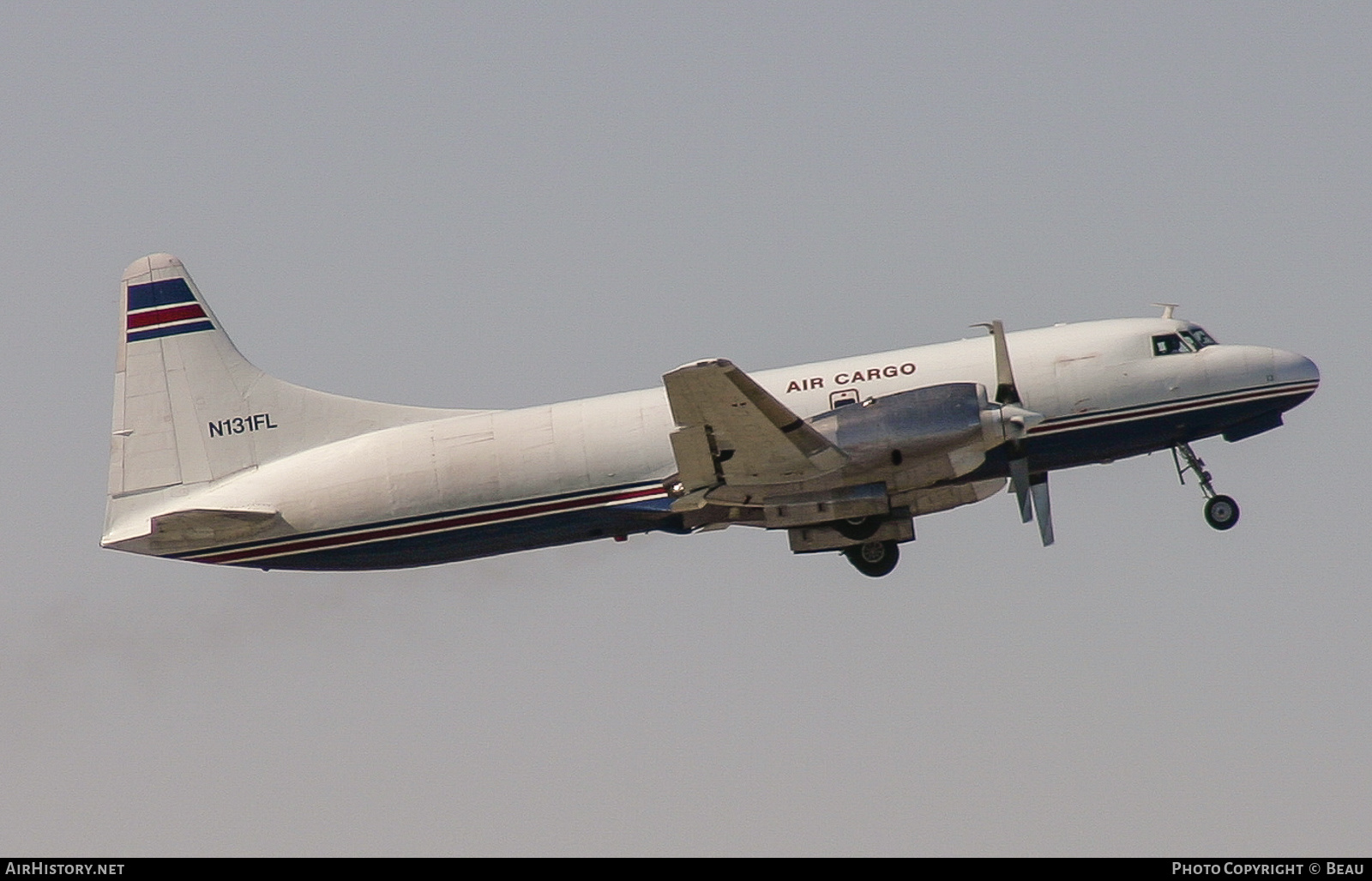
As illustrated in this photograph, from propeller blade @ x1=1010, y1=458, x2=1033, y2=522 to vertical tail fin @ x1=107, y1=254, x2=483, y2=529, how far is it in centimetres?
857

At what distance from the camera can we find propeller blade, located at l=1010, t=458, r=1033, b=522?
26.0 metres

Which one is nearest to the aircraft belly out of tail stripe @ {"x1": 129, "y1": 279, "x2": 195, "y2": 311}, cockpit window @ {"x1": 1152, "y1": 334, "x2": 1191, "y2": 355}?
cockpit window @ {"x1": 1152, "y1": 334, "x2": 1191, "y2": 355}

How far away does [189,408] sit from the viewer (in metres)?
27.7

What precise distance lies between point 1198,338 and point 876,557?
610 centimetres

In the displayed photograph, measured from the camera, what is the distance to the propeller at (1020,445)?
971 inches

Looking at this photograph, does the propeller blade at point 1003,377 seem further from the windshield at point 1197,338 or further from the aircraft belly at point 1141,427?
the windshield at point 1197,338

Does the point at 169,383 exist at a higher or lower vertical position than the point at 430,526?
higher

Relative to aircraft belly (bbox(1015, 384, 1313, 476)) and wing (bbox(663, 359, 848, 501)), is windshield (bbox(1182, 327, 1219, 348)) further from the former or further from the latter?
wing (bbox(663, 359, 848, 501))

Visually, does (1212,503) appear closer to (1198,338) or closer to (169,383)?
(1198,338)

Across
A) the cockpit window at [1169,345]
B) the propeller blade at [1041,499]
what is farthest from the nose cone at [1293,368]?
the propeller blade at [1041,499]

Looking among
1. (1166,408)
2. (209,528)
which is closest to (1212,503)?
(1166,408)

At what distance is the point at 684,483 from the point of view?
25094 millimetres

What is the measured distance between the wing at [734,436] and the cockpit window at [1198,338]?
6.42 metres

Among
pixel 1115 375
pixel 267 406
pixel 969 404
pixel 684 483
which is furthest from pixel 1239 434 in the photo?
pixel 267 406
